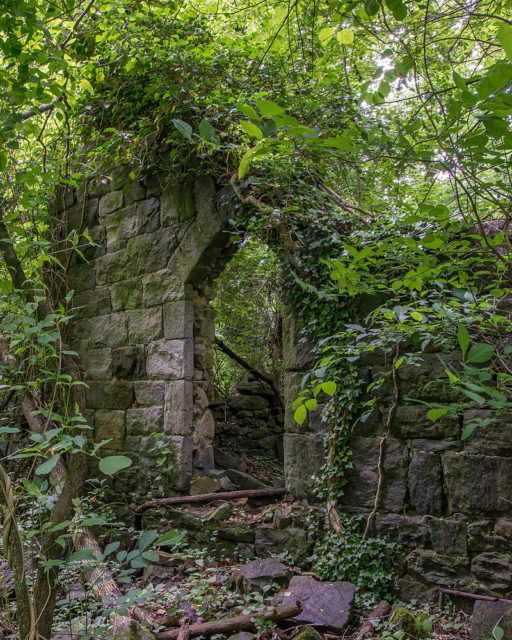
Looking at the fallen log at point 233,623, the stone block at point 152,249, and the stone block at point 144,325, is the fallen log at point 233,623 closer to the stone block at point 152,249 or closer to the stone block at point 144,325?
the stone block at point 144,325

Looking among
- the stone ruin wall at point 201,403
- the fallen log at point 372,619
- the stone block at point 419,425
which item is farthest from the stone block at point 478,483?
the fallen log at point 372,619

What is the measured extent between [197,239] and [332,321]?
4.68 ft

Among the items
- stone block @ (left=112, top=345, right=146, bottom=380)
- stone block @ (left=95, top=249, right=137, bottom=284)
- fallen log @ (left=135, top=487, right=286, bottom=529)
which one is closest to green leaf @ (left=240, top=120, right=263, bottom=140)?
fallen log @ (left=135, top=487, right=286, bottom=529)


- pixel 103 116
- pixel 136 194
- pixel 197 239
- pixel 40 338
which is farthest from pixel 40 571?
pixel 103 116

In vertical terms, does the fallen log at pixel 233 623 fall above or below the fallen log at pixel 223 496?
below

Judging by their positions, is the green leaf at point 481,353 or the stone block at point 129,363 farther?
the stone block at point 129,363

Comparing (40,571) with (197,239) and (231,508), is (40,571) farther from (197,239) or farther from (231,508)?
(197,239)

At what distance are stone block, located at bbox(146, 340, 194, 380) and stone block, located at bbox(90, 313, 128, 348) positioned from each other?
42 centimetres

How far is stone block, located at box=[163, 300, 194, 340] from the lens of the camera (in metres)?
3.79

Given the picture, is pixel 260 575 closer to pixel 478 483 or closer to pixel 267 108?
pixel 478 483

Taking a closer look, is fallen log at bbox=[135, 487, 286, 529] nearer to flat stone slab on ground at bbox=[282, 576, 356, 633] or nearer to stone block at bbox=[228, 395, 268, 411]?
flat stone slab on ground at bbox=[282, 576, 356, 633]

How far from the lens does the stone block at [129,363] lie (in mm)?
4051

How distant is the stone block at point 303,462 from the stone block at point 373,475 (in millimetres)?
227

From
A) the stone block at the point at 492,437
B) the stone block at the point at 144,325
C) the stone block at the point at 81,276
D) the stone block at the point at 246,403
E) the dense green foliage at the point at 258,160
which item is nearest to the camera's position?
the dense green foliage at the point at 258,160
